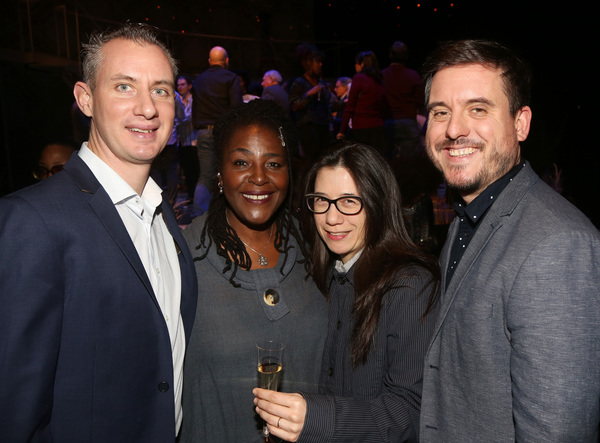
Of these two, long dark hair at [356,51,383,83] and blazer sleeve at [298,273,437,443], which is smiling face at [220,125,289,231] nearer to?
blazer sleeve at [298,273,437,443]

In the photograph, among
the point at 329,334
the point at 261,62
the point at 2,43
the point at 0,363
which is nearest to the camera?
the point at 0,363

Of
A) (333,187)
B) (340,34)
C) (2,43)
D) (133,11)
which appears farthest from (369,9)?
(333,187)

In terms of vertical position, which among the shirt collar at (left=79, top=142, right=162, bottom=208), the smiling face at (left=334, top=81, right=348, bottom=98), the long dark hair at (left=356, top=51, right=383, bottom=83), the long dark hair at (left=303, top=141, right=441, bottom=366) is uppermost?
the smiling face at (left=334, top=81, right=348, bottom=98)

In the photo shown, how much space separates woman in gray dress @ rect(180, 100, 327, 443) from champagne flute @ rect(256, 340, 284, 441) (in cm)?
34

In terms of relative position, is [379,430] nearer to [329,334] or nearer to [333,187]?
[329,334]

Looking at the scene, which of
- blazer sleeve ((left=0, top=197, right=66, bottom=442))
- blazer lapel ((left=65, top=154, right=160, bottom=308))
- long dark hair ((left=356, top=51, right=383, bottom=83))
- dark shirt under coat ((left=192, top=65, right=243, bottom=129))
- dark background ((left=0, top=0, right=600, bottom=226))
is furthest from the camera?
long dark hair ((left=356, top=51, right=383, bottom=83))

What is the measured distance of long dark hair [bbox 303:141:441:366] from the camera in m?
1.98

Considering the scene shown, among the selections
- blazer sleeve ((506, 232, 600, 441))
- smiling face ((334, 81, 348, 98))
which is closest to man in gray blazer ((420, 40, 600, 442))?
blazer sleeve ((506, 232, 600, 441))

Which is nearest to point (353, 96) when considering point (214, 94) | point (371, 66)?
point (371, 66)

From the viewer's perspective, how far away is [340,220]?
2232 millimetres

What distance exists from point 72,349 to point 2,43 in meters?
5.22

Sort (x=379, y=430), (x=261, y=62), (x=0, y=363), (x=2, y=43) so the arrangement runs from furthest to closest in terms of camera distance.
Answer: (x=261, y=62)
(x=2, y=43)
(x=379, y=430)
(x=0, y=363)

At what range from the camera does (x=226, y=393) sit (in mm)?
2160

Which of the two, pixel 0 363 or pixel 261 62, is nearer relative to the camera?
pixel 0 363
